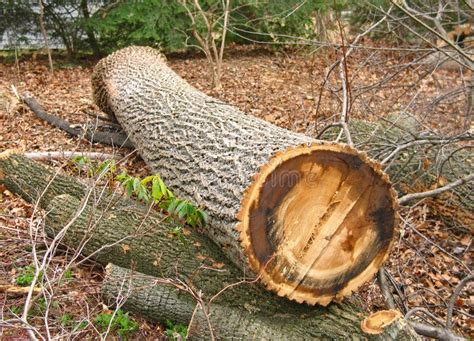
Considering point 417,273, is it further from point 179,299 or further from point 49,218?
point 49,218

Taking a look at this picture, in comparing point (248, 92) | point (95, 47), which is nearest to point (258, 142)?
point (248, 92)

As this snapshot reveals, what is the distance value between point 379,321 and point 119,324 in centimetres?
156

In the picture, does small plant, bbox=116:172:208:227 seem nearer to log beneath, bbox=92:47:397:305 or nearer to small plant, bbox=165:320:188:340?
log beneath, bbox=92:47:397:305

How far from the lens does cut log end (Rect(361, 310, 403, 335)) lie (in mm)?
2727

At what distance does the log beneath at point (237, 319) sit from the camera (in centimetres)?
284

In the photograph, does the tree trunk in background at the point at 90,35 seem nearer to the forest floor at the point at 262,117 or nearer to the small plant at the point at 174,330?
the forest floor at the point at 262,117

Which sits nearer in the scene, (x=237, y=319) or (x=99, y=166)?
(x=237, y=319)

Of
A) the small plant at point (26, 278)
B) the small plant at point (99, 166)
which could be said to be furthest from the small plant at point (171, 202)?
the small plant at point (26, 278)

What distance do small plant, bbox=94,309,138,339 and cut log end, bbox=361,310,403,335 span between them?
4.55 feet

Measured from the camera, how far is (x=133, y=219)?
379 cm

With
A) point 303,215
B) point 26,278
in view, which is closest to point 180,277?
point 303,215

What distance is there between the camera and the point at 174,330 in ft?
10.6

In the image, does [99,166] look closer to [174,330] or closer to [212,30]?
[174,330]

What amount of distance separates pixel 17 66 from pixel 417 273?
775 centimetres
